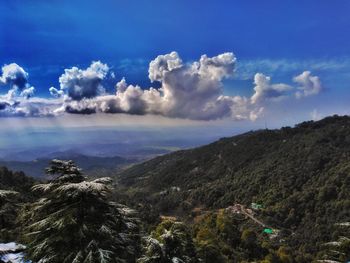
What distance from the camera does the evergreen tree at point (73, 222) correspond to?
977cm

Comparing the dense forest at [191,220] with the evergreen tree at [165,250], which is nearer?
the dense forest at [191,220]

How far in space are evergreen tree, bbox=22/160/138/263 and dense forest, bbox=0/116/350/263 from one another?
26 millimetres

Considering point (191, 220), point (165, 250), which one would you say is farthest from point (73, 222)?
point (191, 220)

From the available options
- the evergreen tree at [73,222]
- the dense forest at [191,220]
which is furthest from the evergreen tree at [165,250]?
the evergreen tree at [73,222]

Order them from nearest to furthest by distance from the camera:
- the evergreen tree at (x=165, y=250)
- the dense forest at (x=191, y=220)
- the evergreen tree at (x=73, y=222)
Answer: the evergreen tree at (x=73, y=222)
the dense forest at (x=191, y=220)
the evergreen tree at (x=165, y=250)

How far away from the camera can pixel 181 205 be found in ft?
651

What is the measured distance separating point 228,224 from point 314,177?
3830 inches

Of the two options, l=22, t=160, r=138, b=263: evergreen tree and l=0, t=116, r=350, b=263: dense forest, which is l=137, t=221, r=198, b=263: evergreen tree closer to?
l=0, t=116, r=350, b=263: dense forest

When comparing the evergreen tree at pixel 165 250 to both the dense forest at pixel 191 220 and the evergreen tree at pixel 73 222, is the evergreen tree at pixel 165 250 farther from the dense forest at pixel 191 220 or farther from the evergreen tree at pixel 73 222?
the evergreen tree at pixel 73 222

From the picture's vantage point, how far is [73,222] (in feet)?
32.0

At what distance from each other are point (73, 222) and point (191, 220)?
533 ft

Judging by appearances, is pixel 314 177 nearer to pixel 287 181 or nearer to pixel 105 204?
pixel 287 181

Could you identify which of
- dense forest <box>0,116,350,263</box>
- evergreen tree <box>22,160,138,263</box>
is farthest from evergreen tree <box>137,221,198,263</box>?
evergreen tree <box>22,160,138,263</box>

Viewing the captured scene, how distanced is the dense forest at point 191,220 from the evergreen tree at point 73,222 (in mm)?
26
